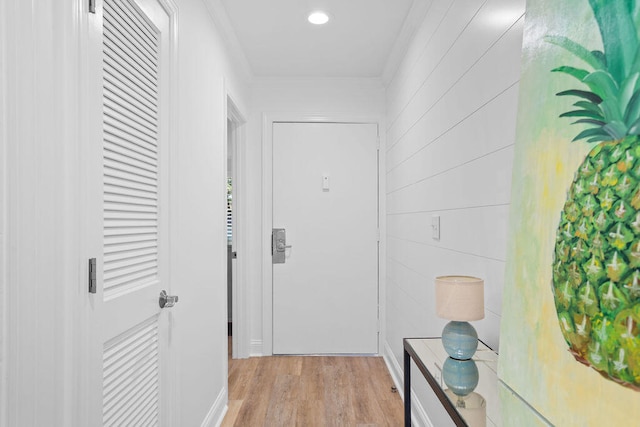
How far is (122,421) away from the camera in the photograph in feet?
4.18

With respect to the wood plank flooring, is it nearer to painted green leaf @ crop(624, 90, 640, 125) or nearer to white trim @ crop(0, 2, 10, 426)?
white trim @ crop(0, 2, 10, 426)

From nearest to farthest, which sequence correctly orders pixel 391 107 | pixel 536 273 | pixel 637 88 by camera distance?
1. pixel 637 88
2. pixel 536 273
3. pixel 391 107

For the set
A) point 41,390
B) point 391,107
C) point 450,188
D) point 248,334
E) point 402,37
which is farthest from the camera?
point 248,334

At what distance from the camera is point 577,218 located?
0.61 m

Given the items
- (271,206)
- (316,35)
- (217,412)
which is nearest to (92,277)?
(217,412)

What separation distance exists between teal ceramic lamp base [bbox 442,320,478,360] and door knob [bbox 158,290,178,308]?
105 centimetres

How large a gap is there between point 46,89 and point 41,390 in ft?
2.14

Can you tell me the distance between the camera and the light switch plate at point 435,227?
193 cm

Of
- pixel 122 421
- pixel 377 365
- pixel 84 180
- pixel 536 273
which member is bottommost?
pixel 377 365

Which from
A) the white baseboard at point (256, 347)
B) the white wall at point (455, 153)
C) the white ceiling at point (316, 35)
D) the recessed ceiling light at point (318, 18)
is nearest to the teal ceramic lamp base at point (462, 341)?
the white wall at point (455, 153)

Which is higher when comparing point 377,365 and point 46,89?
point 46,89

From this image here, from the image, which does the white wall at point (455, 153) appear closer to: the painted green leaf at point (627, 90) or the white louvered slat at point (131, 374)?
the painted green leaf at point (627, 90)

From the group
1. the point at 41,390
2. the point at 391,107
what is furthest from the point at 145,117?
the point at 391,107

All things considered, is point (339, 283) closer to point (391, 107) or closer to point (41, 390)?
point (391, 107)
